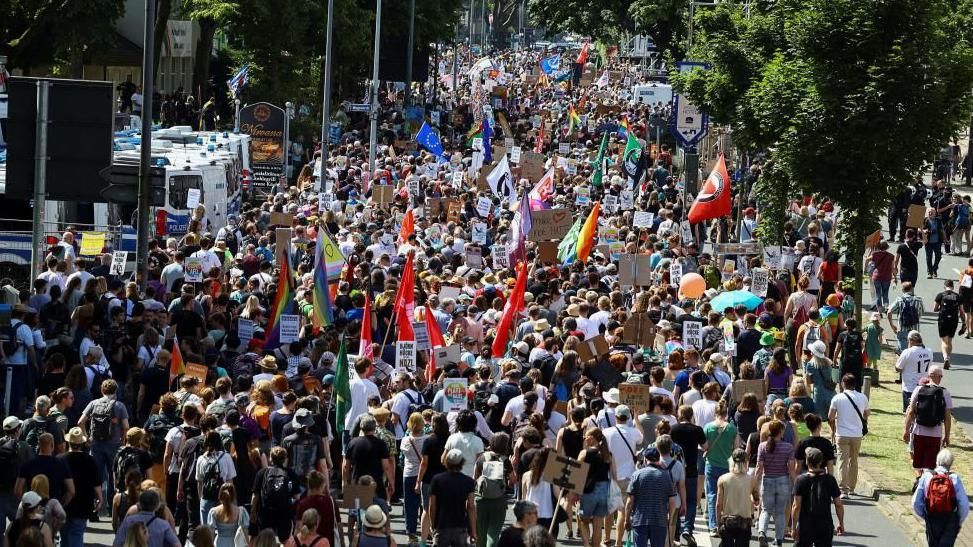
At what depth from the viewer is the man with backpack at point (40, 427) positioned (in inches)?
551

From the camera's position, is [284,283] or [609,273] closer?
[284,283]

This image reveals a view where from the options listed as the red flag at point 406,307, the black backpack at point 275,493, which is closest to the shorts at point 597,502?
the black backpack at point 275,493

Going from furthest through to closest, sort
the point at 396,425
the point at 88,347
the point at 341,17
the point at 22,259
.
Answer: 1. the point at 341,17
2. the point at 22,259
3. the point at 88,347
4. the point at 396,425

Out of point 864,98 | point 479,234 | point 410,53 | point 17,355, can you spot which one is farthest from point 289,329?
point 410,53

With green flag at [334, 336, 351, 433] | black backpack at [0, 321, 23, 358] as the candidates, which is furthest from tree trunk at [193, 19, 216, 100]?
green flag at [334, 336, 351, 433]

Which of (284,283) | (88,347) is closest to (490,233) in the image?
(284,283)

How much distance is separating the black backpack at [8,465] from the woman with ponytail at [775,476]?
629 centimetres

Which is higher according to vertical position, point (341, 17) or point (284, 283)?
point (341, 17)

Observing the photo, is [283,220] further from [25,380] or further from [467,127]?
[467,127]

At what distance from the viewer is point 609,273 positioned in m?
25.2

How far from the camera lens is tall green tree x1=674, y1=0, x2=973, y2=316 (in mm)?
22375

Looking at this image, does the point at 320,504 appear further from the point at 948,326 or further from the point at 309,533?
the point at 948,326

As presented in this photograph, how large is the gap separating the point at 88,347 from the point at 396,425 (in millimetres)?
3506

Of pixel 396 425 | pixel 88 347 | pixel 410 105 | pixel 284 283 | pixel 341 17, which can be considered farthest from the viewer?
pixel 410 105
